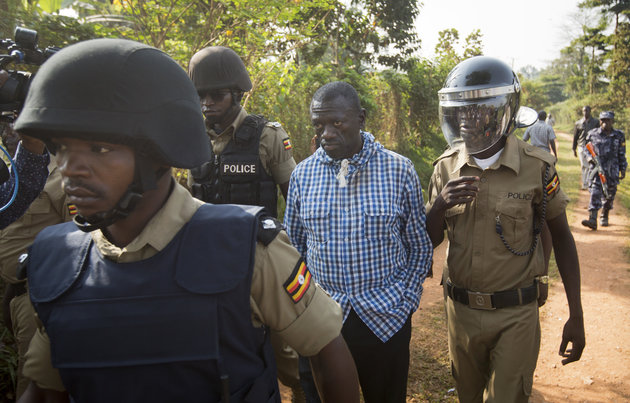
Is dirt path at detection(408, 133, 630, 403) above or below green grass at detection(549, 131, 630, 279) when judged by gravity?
below

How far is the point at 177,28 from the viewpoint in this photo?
5957 mm

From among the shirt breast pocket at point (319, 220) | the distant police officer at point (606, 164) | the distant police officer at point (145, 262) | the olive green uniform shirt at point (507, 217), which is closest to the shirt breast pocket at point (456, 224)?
the olive green uniform shirt at point (507, 217)

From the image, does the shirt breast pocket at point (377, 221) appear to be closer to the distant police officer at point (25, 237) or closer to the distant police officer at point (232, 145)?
the distant police officer at point (232, 145)

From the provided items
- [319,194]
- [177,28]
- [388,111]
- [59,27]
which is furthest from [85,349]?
[388,111]

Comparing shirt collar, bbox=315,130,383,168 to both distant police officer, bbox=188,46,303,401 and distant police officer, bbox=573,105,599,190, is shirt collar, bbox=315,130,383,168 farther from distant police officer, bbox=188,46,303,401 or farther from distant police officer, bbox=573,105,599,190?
distant police officer, bbox=573,105,599,190

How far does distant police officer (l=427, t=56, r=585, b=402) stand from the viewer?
2.36 m

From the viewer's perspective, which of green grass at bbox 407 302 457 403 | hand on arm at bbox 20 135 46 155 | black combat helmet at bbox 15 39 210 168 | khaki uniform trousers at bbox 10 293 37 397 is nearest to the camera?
black combat helmet at bbox 15 39 210 168

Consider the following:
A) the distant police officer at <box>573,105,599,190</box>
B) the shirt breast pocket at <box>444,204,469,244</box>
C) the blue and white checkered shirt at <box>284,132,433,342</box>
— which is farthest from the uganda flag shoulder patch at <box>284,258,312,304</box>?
the distant police officer at <box>573,105,599,190</box>

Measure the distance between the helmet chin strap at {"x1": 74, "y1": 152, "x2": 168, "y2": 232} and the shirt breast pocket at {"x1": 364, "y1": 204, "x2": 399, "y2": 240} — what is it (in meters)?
1.24

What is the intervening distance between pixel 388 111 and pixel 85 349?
12.1 meters

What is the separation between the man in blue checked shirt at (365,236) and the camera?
90.1 inches

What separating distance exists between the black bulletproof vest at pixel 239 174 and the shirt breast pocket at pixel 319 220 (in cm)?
79

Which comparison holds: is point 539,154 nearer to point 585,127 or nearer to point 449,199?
point 449,199

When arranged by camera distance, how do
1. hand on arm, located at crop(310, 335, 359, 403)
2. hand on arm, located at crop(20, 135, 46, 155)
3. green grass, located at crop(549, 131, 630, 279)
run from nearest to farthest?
hand on arm, located at crop(310, 335, 359, 403) → hand on arm, located at crop(20, 135, 46, 155) → green grass, located at crop(549, 131, 630, 279)
